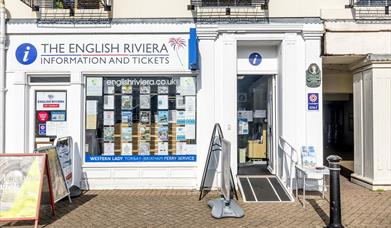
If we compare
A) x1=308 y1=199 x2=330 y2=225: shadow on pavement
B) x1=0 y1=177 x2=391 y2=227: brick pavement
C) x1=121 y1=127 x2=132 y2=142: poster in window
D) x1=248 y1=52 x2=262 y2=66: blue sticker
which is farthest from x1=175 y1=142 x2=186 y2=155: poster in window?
x1=308 y1=199 x2=330 y2=225: shadow on pavement

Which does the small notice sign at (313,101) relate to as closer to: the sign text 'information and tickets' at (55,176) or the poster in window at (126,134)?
the poster in window at (126,134)

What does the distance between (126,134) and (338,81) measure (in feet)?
20.2

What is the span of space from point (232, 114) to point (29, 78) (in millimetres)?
4744

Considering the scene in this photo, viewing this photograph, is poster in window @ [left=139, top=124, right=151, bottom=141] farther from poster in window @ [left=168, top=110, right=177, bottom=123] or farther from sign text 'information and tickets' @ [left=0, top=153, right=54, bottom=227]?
sign text 'information and tickets' @ [left=0, top=153, right=54, bottom=227]

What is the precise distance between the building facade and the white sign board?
0.08ft

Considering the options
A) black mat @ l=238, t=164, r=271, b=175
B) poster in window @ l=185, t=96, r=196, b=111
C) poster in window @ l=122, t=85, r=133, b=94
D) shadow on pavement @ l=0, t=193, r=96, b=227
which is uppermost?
poster in window @ l=122, t=85, r=133, b=94

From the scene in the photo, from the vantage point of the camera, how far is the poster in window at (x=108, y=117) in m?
8.38

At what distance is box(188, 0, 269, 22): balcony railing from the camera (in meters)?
8.20

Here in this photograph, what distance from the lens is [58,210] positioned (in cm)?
654

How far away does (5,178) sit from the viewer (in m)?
5.68

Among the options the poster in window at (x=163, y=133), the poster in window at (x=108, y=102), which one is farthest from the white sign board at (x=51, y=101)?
the poster in window at (x=163, y=133)

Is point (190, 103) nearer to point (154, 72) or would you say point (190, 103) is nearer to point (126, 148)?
point (154, 72)

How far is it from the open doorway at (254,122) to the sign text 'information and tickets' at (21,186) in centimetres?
468

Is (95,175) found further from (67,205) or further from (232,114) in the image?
(232,114)
